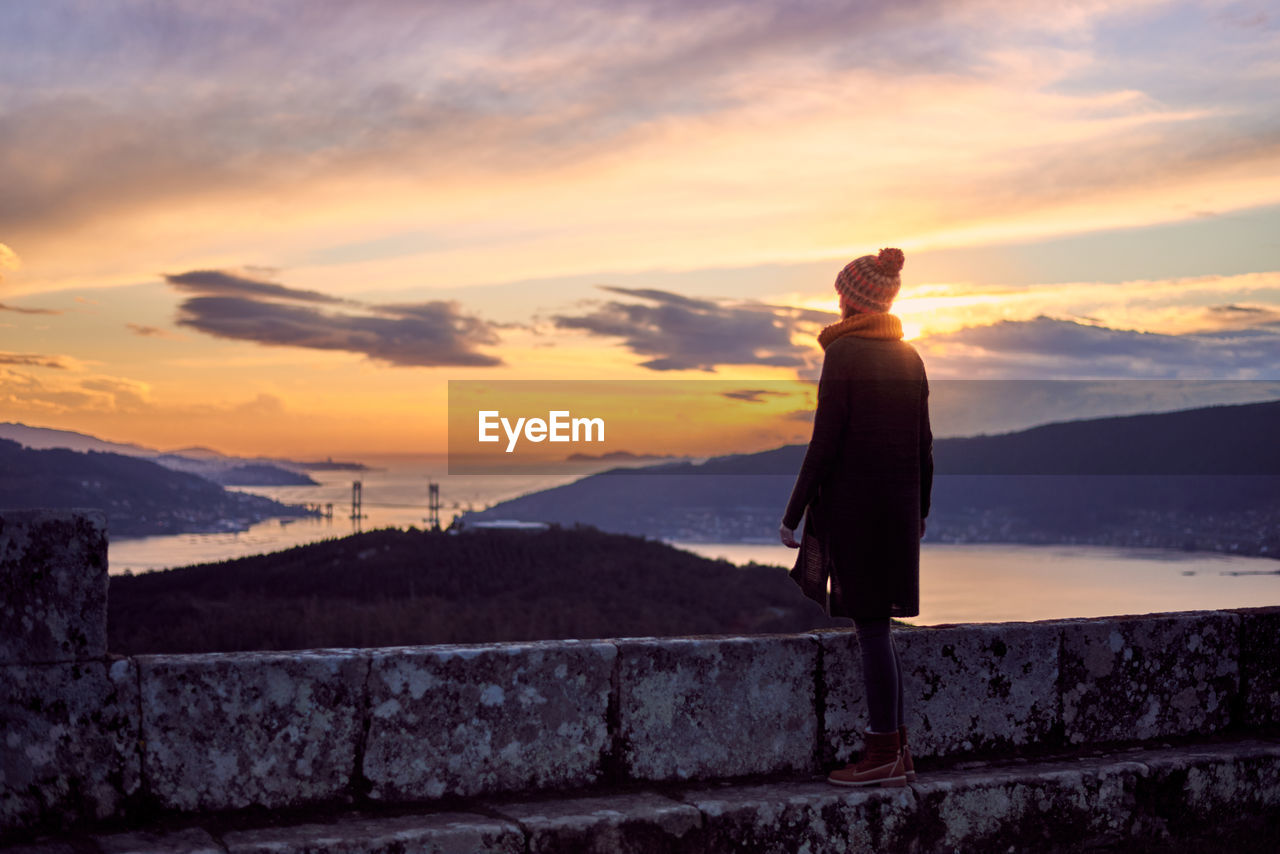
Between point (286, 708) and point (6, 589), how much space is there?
88 centimetres

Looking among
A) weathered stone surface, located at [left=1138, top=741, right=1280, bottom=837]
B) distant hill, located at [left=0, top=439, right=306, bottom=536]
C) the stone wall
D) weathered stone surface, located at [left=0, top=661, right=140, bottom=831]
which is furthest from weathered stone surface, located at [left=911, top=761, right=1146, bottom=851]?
distant hill, located at [left=0, top=439, right=306, bottom=536]

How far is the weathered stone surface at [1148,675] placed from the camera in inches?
180

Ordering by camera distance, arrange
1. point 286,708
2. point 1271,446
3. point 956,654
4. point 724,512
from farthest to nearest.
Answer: point 724,512 → point 1271,446 → point 956,654 → point 286,708

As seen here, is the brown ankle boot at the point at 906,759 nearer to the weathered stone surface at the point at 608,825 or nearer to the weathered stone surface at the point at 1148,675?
the weathered stone surface at the point at 608,825

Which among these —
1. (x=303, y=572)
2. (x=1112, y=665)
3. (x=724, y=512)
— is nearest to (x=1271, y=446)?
(x=724, y=512)

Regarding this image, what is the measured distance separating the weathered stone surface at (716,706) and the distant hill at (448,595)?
55478 millimetres

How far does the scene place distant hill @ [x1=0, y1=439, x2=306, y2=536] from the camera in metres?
121

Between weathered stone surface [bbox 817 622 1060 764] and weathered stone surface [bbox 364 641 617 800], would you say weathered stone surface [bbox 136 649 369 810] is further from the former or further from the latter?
weathered stone surface [bbox 817 622 1060 764]

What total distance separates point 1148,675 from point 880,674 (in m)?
1.58

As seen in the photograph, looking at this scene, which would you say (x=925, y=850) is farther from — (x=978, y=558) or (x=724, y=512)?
(x=724, y=512)

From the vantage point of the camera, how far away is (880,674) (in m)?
3.84

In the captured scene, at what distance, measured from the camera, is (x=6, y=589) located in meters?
3.18

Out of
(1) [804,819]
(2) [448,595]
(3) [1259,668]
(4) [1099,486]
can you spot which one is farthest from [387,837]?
(4) [1099,486]

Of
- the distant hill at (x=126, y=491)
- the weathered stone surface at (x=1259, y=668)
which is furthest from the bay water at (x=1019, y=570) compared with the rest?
the weathered stone surface at (x=1259, y=668)
